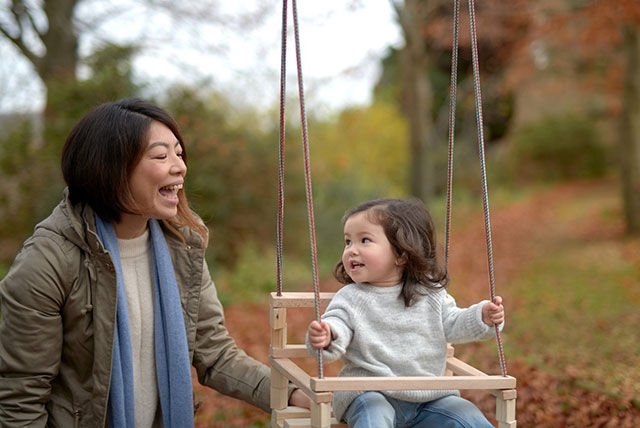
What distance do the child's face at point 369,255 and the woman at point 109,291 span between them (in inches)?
23.0

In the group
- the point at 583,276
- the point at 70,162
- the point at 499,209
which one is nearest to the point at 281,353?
the point at 70,162

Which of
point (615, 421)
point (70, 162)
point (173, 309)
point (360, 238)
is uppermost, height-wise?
point (70, 162)

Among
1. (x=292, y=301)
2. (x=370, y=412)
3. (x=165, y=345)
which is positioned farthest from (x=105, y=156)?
(x=370, y=412)

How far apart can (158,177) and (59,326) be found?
612 mm

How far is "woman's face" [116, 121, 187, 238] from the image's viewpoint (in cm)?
267

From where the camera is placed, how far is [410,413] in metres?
2.71

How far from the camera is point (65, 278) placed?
2.51 m

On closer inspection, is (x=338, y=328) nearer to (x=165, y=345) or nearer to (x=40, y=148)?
(x=165, y=345)

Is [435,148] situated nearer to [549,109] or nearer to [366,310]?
[549,109]

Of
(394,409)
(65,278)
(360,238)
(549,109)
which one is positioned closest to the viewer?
(65,278)

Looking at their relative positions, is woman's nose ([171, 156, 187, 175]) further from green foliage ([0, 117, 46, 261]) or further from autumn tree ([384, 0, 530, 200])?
autumn tree ([384, 0, 530, 200])

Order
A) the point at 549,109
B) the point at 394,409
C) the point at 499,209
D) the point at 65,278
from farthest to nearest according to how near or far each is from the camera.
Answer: the point at 549,109
the point at 499,209
the point at 394,409
the point at 65,278

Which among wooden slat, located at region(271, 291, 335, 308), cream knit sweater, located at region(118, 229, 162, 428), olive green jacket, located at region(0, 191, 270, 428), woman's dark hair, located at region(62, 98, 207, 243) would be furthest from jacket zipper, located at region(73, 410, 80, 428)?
wooden slat, located at region(271, 291, 335, 308)

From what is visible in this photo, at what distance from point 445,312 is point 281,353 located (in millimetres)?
661
